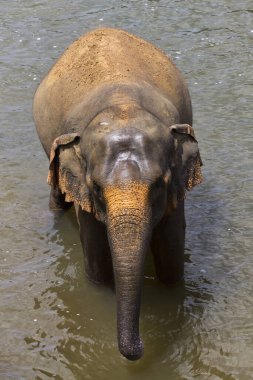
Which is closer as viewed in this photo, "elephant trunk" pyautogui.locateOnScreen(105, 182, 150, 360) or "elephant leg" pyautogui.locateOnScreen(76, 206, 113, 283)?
"elephant trunk" pyautogui.locateOnScreen(105, 182, 150, 360)

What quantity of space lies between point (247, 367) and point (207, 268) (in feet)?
3.12

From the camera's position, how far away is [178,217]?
4406mm

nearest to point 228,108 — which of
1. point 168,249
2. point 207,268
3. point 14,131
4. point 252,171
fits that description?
point 252,171

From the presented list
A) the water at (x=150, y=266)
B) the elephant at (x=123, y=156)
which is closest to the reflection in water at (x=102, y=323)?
the water at (x=150, y=266)

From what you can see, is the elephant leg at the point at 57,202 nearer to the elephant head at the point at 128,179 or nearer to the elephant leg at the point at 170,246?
the elephant leg at the point at 170,246

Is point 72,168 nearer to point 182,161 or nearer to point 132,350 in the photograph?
point 182,161

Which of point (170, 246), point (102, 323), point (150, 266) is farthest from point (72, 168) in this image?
point (150, 266)

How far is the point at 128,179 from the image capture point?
142 inches

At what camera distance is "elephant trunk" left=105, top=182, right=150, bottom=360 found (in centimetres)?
346

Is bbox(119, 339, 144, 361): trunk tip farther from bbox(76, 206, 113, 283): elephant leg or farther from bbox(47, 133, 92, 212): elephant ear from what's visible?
bbox(76, 206, 113, 283): elephant leg

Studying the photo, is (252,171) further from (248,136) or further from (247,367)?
(247,367)

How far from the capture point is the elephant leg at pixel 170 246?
14.4 feet

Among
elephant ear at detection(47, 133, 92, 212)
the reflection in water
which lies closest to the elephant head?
elephant ear at detection(47, 133, 92, 212)

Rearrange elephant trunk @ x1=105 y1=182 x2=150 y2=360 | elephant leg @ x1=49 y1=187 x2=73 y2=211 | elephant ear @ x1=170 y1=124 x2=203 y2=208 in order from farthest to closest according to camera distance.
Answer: elephant leg @ x1=49 y1=187 x2=73 y2=211
elephant ear @ x1=170 y1=124 x2=203 y2=208
elephant trunk @ x1=105 y1=182 x2=150 y2=360
